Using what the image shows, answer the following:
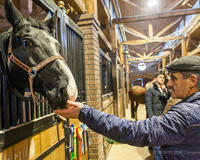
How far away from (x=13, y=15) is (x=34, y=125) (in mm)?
979

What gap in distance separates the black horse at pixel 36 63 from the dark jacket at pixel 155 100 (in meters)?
3.17

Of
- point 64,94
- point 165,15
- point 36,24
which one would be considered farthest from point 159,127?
point 165,15

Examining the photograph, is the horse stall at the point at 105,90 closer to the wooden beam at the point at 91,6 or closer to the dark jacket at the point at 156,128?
the wooden beam at the point at 91,6

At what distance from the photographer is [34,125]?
4.99 feet

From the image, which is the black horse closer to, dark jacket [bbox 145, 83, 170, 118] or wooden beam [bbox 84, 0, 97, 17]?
wooden beam [bbox 84, 0, 97, 17]

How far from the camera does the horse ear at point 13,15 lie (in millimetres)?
1086

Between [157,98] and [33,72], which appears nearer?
[33,72]

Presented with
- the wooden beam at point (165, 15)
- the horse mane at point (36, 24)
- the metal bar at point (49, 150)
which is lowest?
the metal bar at point (49, 150)

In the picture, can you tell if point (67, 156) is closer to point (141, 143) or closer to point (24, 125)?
point (24, 125)

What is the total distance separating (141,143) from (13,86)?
110 centimetres

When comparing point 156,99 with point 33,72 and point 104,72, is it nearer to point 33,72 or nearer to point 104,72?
point 104,72

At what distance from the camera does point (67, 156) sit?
2168mm

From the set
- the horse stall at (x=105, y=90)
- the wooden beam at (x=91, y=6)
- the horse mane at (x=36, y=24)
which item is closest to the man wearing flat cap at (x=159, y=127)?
the horse mane at (x=36, y=24)

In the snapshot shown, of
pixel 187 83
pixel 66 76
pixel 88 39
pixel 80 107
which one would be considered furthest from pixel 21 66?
pixel 88 39
